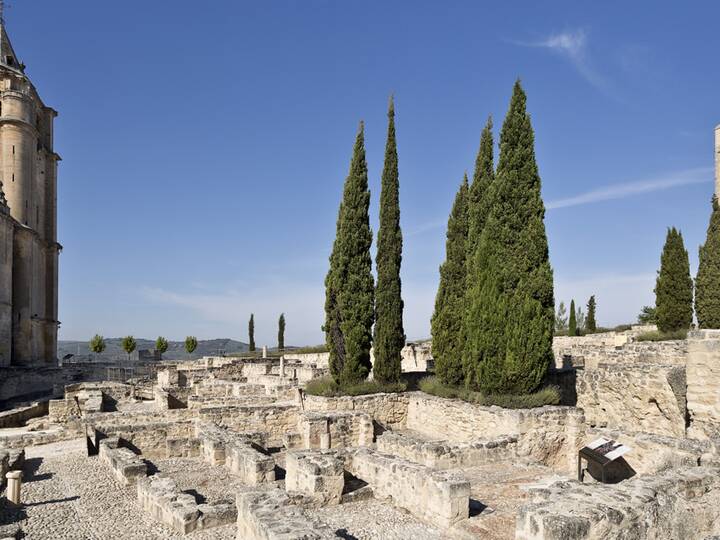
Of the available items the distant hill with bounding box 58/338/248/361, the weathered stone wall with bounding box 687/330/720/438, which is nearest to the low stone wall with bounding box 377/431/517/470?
the weathered stone wall with bounding box 687/330/720/438

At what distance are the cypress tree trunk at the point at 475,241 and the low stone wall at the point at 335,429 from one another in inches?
126

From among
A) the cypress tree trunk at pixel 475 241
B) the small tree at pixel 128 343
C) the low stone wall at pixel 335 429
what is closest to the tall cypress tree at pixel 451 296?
the cypress tree trunk at pixel 475 241

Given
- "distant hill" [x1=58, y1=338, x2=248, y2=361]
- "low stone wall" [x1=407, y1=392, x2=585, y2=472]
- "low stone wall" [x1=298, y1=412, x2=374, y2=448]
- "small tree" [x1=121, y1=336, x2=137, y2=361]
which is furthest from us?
"distant hill" [x1=58, y1=338, x2=248, y2=361]

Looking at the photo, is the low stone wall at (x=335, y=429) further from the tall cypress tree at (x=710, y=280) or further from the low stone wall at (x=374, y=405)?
the tall cypress tree at (x=710, y=280)

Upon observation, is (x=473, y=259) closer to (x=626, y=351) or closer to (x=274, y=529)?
(x=626, y=351)

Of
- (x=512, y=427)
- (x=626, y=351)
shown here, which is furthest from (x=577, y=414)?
(x=626, y=351)

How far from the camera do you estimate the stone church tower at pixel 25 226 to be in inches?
1375

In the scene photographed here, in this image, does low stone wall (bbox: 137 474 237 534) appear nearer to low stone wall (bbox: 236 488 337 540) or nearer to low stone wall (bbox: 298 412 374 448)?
low stone wall (bbox: 236 488 337 540)

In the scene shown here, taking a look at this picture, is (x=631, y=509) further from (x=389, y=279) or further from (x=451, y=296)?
(x=389, y=279)

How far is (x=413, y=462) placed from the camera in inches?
384

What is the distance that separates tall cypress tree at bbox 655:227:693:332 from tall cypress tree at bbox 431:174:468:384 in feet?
41.3

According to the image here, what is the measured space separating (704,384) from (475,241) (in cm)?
681

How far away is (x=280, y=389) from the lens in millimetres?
20250

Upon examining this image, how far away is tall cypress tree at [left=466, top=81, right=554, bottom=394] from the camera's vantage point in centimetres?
1365
